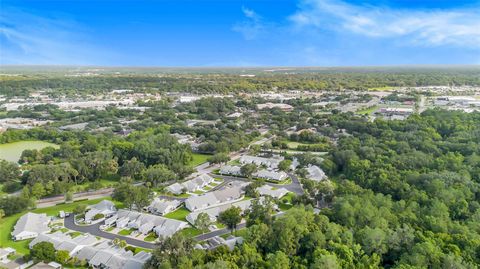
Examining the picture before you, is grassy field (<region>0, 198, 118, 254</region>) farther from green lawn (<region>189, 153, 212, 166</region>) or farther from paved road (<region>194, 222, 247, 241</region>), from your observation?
green lawn (<region>189, 153, 212, 166</region>)

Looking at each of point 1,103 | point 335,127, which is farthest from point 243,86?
point 1,103

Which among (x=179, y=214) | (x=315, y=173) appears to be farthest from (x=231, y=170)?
(x=179, y=214)

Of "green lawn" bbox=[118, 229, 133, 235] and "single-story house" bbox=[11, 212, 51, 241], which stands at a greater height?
"single-story house" bbox=[11, 212, 51, 241]

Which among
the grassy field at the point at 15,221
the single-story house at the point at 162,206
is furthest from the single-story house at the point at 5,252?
the single-story house at the point at 162,206

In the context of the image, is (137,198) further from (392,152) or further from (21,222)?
(392,152)

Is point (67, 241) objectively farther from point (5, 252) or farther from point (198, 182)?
point (198, 182)

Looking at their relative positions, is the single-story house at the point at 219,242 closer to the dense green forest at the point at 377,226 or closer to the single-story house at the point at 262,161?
the dense green forest at the point at 377,226

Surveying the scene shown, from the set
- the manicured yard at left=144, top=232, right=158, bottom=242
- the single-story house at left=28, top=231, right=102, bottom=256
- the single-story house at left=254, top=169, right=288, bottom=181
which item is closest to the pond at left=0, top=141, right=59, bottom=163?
the single-story house at left=28, top=231, right=102, bottom=256
